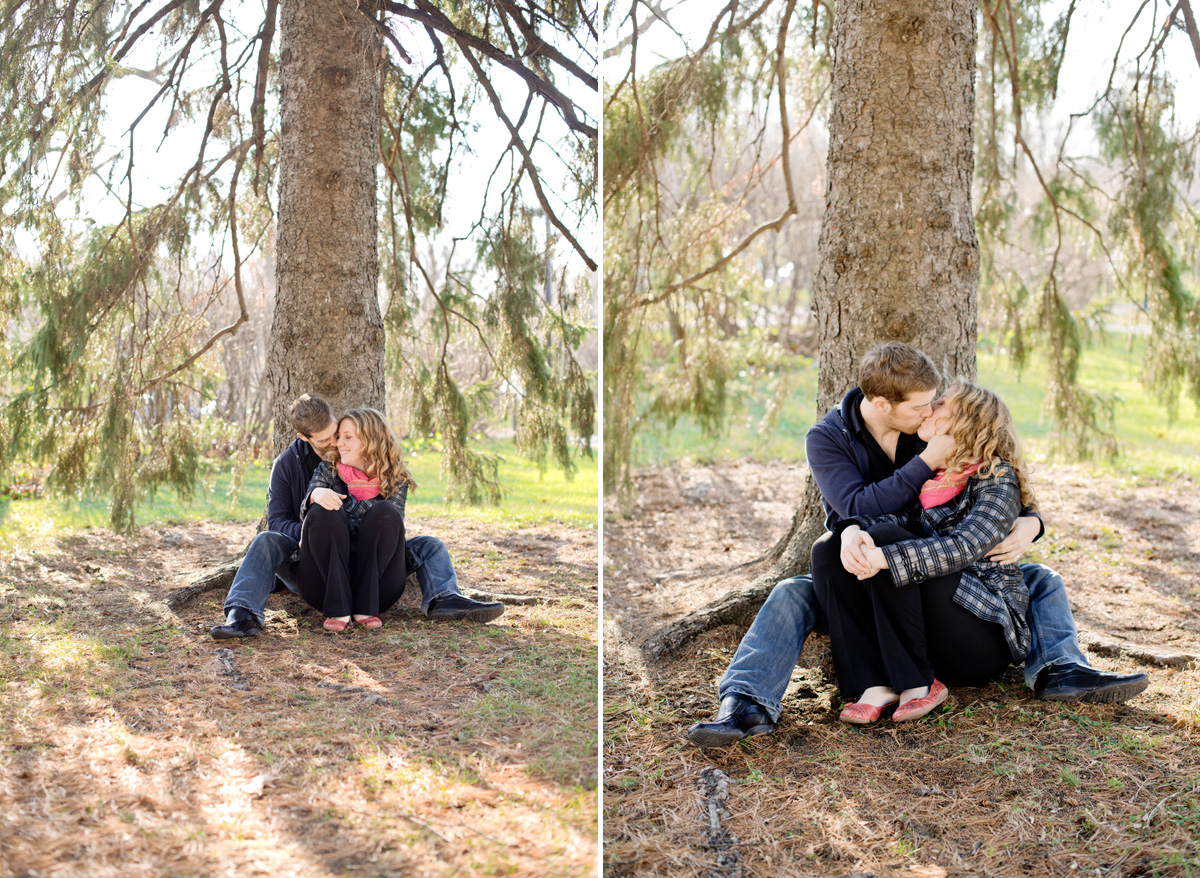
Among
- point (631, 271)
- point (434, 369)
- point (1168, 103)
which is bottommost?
point (434, 369)

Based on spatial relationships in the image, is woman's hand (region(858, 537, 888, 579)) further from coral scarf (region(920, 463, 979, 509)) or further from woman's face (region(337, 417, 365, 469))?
woman's face (region(337, 417, 365, 469))

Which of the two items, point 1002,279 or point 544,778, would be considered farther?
point 1002,279

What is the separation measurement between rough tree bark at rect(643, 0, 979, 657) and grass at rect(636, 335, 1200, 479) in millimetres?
2446

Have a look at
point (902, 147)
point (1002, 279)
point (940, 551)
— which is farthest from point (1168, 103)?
point (940, 551)

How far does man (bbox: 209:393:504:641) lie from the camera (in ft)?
8.66

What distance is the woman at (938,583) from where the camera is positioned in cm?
205

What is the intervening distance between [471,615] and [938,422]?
57.4 inches

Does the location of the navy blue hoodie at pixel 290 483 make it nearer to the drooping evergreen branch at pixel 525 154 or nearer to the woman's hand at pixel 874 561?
the drooping evergreen branch at pixel 525 154

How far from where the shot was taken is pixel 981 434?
2113 mm

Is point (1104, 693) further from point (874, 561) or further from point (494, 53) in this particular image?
point (494, 53)

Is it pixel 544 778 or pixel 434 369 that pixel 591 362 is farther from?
pixel 544 778

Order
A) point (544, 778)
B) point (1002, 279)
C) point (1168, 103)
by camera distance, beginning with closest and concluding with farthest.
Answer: point (544, 778) → point (1168, 103) → point (1002, 279)

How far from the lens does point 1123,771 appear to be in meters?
1.84

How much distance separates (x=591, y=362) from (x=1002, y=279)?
7.27ft
